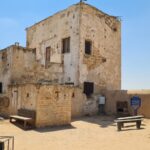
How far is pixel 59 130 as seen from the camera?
495 inches

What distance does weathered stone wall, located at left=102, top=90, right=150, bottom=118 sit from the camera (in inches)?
643

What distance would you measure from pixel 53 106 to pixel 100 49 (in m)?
8.53

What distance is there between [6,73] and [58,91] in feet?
17.7

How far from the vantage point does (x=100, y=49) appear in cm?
2048

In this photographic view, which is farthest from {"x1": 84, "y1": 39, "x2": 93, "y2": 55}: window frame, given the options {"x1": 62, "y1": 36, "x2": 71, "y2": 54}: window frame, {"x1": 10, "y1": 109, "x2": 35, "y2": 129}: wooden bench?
{"x1": 10, "y1": 109, "x2": 35, "y2": 129}: wooden bench

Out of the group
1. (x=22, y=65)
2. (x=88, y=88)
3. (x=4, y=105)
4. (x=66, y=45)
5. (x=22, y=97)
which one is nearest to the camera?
(x=22, y=97)

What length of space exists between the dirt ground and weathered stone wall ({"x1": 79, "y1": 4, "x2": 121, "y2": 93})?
6.66m

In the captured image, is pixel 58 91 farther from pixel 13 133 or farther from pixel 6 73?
pixel 6 73

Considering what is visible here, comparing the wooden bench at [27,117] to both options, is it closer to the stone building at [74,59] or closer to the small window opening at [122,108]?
the stone building at [74,59]

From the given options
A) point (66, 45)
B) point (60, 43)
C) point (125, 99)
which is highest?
point (60, 43)

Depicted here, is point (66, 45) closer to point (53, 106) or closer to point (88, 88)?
point (88, 88)

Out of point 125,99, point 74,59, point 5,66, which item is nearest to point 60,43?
point 74,59

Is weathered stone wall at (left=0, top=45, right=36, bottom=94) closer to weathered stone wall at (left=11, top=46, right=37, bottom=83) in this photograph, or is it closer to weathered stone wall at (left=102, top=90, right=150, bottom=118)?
weathered stone wall at (left=11, top=46, right=37, bottom=83)

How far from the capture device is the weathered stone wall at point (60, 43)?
63.0 ft
